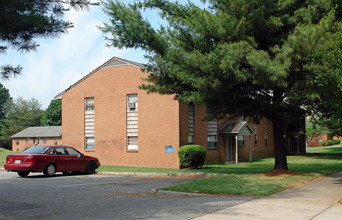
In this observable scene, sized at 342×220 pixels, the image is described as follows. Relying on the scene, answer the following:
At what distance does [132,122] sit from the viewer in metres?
24.9

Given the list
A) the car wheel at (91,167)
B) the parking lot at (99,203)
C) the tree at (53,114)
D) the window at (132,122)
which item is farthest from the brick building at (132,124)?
the tree at (53,114)

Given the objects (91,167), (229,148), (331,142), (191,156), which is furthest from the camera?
(331,142)

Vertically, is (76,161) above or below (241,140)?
below

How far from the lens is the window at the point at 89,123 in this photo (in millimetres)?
27078

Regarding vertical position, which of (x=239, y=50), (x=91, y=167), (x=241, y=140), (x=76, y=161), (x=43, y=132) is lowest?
(x=91, y=167)

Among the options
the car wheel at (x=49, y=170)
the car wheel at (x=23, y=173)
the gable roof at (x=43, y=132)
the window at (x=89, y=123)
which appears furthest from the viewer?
the gable roof at (x=43, y=132)

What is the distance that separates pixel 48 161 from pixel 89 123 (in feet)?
34.5

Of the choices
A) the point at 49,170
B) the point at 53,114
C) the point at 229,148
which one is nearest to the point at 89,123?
the point at 49,170

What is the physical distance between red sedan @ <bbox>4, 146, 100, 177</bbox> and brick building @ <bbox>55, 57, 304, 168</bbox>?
18.9ft

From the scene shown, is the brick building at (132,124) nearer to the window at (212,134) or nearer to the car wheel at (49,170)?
the window at (212,134)

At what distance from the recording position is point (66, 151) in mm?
17938

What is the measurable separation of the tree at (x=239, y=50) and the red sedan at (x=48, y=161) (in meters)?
5.26

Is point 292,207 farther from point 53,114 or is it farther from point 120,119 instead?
point 53,114

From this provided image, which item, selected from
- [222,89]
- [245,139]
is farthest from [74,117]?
Result: [222,89]
